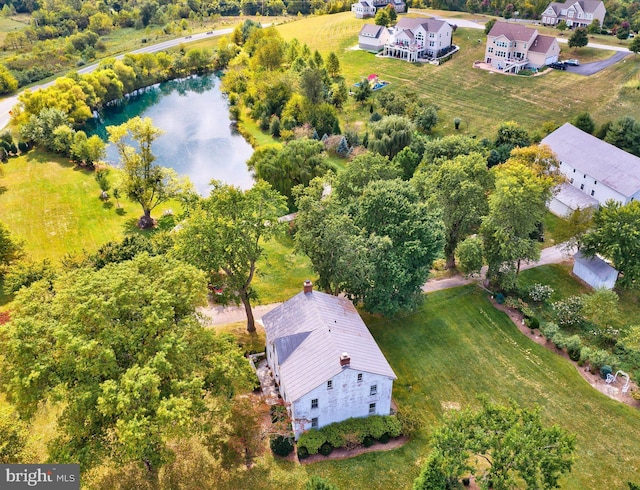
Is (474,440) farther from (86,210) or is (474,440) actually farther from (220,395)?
(86,210)

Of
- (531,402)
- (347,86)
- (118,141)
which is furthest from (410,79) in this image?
(531,402)

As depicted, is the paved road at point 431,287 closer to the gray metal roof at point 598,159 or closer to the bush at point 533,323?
the bush at point 533,323

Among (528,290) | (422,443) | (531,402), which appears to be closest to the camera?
(422,443)

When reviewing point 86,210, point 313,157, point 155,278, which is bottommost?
point 86,210

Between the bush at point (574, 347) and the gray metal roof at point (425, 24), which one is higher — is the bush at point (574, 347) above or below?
below

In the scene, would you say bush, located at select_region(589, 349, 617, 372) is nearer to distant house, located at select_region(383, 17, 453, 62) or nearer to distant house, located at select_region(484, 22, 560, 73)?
distant house, located at select_region(484, 22, 560, 73)

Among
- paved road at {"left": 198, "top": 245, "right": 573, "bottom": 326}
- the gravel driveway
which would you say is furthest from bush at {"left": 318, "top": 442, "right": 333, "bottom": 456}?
the gravel driveway

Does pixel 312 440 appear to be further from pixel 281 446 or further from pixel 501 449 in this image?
pixel 501 449

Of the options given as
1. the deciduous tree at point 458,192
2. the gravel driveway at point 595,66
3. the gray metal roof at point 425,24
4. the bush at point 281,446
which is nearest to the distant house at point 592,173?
the deciduous tree at point 458,192
